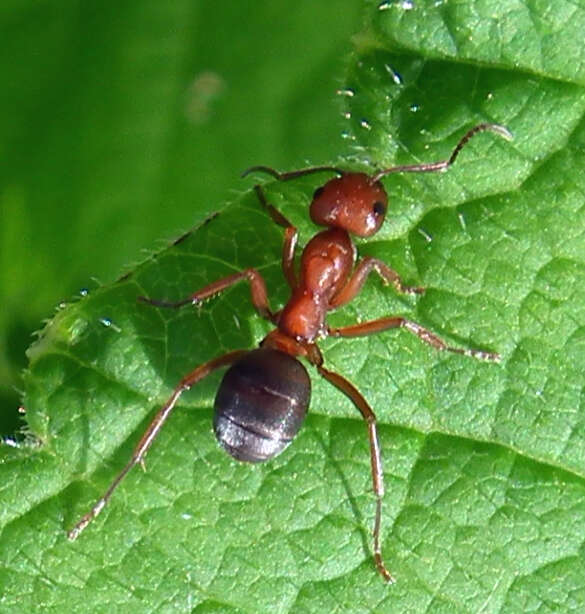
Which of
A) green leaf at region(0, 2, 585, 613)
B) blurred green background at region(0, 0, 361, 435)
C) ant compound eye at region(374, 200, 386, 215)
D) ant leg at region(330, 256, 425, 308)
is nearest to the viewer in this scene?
green leaf at region(0, 2, 585, 613)

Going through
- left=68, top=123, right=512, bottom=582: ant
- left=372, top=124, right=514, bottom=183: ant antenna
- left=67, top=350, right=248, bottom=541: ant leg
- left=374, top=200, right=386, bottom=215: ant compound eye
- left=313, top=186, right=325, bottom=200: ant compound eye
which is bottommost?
left=67, top=350, right=248, bottom=541: ant leg

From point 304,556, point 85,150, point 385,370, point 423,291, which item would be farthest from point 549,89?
point 85,150

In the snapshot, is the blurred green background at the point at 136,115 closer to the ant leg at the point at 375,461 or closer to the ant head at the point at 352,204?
the ant head at the point at 352,204

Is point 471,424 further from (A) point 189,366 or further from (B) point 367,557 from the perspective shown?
(A) point 189,366

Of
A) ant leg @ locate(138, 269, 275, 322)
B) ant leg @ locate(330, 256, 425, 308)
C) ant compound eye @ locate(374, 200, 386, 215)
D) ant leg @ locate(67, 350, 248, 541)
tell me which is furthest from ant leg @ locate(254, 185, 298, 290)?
ant leg @ locate(67, 350, 248, 541)

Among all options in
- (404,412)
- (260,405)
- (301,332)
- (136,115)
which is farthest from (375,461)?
(136,115)

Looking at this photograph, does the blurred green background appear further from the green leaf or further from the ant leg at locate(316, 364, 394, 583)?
the ant leg at locate(316, 364, 394, 583)

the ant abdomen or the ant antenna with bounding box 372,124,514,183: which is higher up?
the ant antenna with bounding box 372,124,514,183
